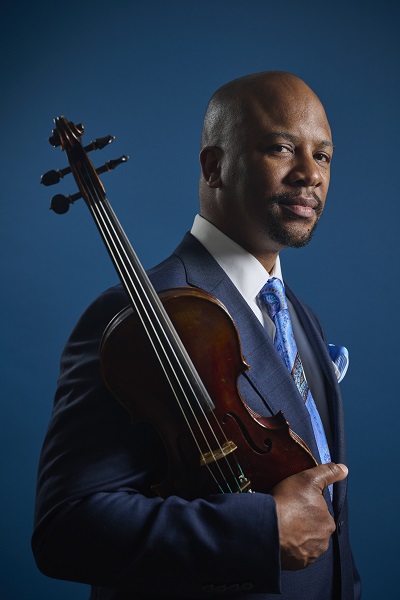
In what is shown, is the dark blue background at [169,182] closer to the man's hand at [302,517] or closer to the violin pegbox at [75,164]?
the violin pegbox at [75,164]

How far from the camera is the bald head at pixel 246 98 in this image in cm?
182

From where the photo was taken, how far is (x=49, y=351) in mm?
3094

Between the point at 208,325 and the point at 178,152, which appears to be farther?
the point at 178,152

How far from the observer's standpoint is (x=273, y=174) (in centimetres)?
177

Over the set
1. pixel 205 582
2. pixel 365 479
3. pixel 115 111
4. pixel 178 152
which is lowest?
pixel 365 479

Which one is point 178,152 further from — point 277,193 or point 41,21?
point 277,193

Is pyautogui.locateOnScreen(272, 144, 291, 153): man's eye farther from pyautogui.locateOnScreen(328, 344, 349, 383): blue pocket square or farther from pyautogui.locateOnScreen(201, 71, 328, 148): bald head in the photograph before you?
pyautogui.locateOnScreen(328, 344, 349, 383): blue pocket square

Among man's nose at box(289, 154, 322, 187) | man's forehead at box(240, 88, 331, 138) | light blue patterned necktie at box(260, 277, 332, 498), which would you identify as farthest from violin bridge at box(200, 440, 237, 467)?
man's forehead at box(240, 88, 331, 138)

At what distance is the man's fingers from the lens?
1369 millimetres

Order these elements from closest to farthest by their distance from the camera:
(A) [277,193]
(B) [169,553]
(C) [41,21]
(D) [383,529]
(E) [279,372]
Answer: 1. (B) [169,553]
2. (E) [279,372]
3. (A) [277,193]
4. (C) [41,21]
5. (D) [383,529]

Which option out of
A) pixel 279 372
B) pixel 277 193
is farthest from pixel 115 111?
pixel 279 372

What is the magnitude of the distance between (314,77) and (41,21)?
1.30 m

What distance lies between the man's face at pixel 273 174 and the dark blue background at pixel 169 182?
4.28 feet

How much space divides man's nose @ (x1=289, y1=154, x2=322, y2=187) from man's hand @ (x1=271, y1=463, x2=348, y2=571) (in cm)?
78
